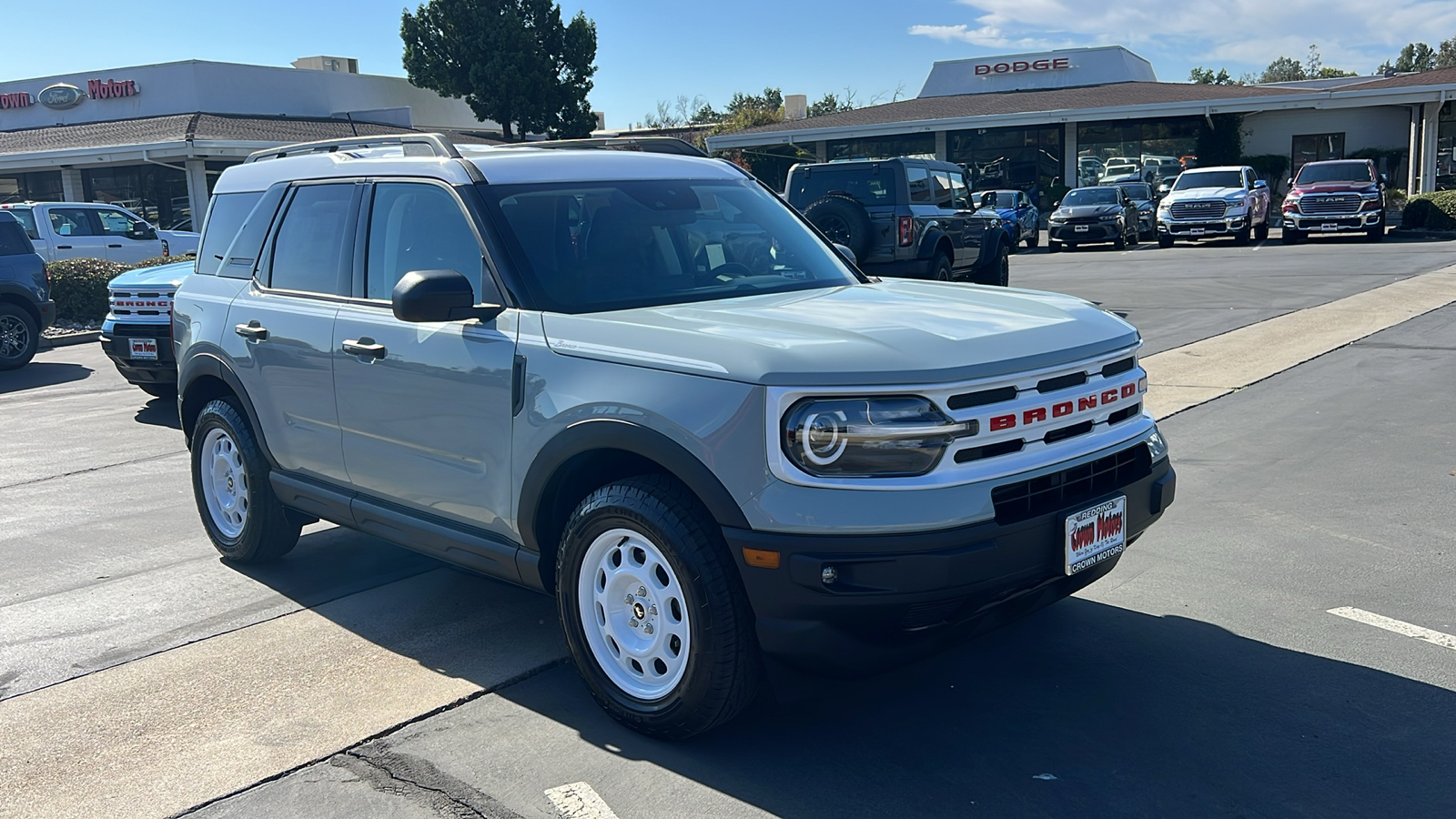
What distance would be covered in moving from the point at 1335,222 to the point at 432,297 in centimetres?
2748

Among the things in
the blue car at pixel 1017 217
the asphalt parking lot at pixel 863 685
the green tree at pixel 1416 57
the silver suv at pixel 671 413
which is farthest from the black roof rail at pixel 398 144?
the green tree at pixel 1416 57

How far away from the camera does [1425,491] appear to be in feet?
21.2

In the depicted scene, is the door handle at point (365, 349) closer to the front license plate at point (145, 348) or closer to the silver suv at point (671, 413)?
the silver suv at point (671, 413)

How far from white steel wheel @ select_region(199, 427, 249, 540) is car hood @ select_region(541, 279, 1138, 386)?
2576mm

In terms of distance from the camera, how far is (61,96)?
3912cm

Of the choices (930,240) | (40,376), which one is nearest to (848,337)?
(930,240)

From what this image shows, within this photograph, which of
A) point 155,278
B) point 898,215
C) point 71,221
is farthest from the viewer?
point 71,221

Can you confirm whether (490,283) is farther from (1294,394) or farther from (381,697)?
(1294,394)

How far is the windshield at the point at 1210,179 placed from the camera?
94.4 ft

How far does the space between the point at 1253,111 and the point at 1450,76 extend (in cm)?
549

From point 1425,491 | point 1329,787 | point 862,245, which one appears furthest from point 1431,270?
point 1329,787

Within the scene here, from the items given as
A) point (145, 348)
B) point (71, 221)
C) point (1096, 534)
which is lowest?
point (1096, 534)

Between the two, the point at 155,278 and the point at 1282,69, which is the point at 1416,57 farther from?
the point at 155,278

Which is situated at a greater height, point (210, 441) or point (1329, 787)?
point (210, 441)
